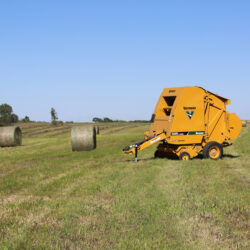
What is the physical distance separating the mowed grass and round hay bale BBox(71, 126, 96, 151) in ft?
27.6

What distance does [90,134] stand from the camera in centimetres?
1970

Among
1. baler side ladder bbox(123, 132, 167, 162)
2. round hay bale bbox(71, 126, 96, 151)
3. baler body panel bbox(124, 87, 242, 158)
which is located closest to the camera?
baler side ladder bbox(123, 132, 167, 162)

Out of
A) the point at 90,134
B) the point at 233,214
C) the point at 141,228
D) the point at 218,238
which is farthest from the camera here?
the point at 90,134

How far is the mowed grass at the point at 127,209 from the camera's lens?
495cm

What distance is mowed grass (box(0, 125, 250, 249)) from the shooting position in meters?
4.95

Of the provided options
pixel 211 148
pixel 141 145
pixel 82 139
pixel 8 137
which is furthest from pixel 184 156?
pixel 8 137

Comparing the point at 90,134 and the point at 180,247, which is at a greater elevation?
the point at 90,134

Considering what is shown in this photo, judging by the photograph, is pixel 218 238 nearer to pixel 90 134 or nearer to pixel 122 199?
pixel 122 199

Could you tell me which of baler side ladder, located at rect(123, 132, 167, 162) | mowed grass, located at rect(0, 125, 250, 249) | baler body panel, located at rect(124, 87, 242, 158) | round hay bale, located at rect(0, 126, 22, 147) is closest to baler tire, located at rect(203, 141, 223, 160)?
baler body panel, located at rect(124, 87, 242, 158)

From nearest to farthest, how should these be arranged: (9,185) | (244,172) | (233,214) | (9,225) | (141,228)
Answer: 1. (141,228)
2. (9,225)
3. (233,214)
4. (9,185)
5. (244,172)

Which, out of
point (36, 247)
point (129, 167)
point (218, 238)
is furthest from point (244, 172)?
point (36, 247)

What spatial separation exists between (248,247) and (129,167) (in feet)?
24.6

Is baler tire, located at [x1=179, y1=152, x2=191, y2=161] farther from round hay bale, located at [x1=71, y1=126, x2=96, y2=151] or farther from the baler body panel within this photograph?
round hay bale, located at [x1=71, y1=126, x2=96, y2=151]

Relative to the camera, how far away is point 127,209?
6430mm
